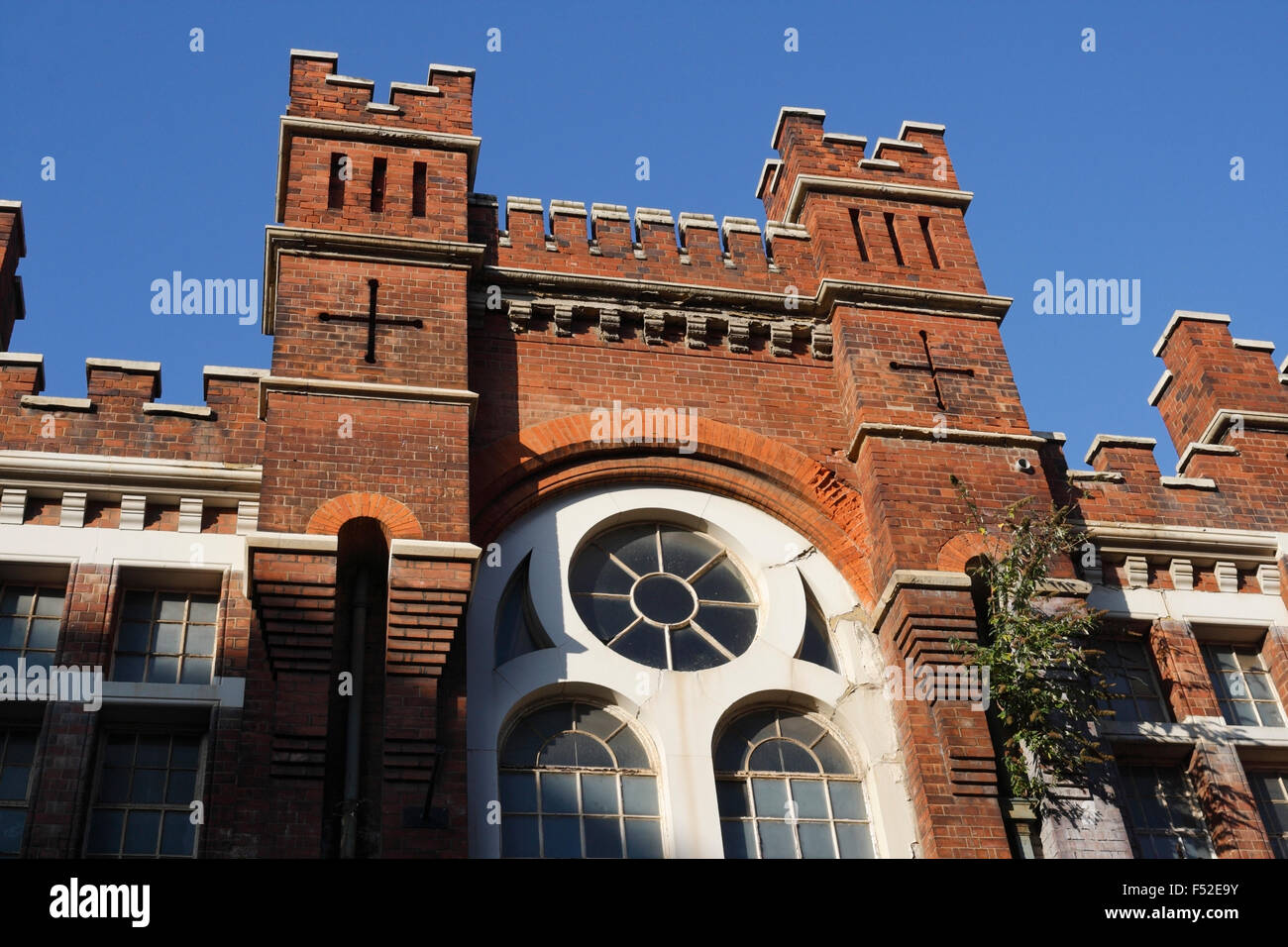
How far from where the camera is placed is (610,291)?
16188mm

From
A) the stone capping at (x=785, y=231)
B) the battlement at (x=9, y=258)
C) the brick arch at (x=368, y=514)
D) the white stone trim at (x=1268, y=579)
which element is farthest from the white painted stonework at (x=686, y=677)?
the battlement at (x=9, y=258)

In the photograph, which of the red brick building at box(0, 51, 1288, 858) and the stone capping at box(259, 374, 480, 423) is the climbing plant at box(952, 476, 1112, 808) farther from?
the stone capping at box(259, 374, 480, 423)

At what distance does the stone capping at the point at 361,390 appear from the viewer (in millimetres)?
14039

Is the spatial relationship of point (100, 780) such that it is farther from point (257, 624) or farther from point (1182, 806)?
point (1182, 806)

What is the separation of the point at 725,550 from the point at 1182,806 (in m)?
4.75

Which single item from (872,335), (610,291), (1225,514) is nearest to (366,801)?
(610,291)

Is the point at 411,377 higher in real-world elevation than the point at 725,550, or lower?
higher

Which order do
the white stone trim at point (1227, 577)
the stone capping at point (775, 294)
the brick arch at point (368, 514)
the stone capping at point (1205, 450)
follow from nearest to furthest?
the brick arch at point (368, 514) → the white stone trim at point (1227, 577) → the stone capping at point (775, 294) → the stone capping at point (1205, 450)

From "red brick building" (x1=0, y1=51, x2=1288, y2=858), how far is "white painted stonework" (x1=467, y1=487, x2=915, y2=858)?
36 mm

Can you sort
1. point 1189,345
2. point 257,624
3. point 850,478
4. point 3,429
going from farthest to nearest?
point 1189,345
point 850,478
point 3,429
point 257,624

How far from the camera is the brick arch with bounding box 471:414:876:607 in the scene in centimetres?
1462

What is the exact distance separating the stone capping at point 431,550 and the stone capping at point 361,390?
158 centimetres

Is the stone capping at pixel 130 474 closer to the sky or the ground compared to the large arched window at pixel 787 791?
closer to the sky
